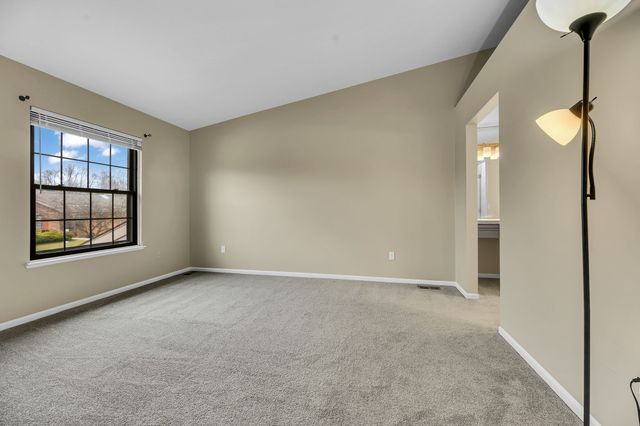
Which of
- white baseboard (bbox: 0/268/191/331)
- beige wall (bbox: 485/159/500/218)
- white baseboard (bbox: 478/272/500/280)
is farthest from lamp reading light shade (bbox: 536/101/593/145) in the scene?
white baseboard (bbox: 0/268/191/331)

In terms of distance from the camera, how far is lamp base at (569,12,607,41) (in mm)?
950

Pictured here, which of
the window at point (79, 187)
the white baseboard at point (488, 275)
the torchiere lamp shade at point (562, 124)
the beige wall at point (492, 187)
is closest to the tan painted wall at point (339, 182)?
the white baseboard at point (488, 275)

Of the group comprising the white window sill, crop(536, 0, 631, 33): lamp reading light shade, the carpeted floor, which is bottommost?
the carpeted floor

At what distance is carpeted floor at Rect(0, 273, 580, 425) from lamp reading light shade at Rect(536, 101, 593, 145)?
140 centimetres

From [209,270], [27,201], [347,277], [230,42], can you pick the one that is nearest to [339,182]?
[347,277]

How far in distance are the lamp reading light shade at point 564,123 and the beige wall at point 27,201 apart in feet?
13.0

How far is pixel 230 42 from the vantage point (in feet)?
8.41

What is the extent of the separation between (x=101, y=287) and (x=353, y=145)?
3752 mm

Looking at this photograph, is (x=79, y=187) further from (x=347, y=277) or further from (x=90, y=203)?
(x=347, y=277)

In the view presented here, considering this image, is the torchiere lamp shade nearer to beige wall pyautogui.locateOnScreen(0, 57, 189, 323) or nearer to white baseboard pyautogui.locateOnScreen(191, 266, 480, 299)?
white baseboard pyautogui.locateOnScreen(191, 266, 480, 299)

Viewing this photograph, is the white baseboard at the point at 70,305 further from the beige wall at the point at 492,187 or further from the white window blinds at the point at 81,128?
the beige wall at the point at 492,187

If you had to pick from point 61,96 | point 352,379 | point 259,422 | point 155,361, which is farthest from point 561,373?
point 61,96

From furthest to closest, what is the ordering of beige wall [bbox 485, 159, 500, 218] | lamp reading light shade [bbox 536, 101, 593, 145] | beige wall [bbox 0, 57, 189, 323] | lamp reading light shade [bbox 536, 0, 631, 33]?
1. beige wall [bbox 485, 159, 500, 218]
2. beige wall [bbox 0, 57, 189, 323]
3. lamp reading light shade [bbox 536, 101, 593, 145]
4. lamp reading light shade [bbox 536, 0, 631, 33]

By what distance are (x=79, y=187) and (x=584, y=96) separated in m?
4.25
